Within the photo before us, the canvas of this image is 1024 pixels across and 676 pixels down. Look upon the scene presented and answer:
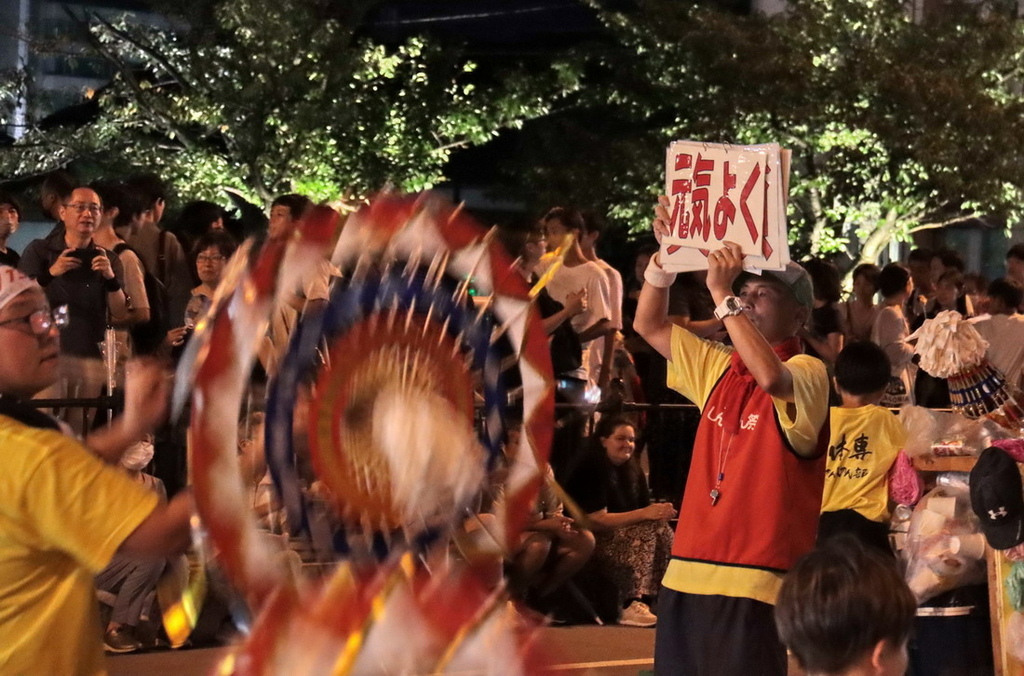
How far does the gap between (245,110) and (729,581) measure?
13467 millimetres

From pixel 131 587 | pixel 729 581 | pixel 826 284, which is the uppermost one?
pixel 826 284

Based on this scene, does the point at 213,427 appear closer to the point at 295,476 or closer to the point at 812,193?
the point at 295,476

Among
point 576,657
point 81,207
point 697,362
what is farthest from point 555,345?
point 697,362

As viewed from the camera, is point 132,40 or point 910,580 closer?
point 910,580

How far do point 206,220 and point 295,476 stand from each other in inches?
210

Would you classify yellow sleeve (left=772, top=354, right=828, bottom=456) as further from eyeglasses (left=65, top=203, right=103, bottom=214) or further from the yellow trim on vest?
eyeglasses (left=65, top=203, right=103, bottom=214)

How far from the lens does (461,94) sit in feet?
63.1

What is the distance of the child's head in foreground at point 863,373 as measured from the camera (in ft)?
20.8

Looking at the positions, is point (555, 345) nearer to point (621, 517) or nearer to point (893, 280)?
point (621, 517)

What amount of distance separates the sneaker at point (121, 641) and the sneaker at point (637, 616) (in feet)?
8.66

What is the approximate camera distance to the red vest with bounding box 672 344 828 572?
469 cm

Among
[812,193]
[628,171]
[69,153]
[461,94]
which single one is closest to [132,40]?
[69,153]

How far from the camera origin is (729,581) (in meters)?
4.66

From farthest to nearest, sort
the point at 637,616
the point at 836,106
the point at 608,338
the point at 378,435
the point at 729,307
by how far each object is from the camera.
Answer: the point at 836,106 → the point at 608,338 → the point at 637,616 → the point at 729,307 → the point at 378,435
